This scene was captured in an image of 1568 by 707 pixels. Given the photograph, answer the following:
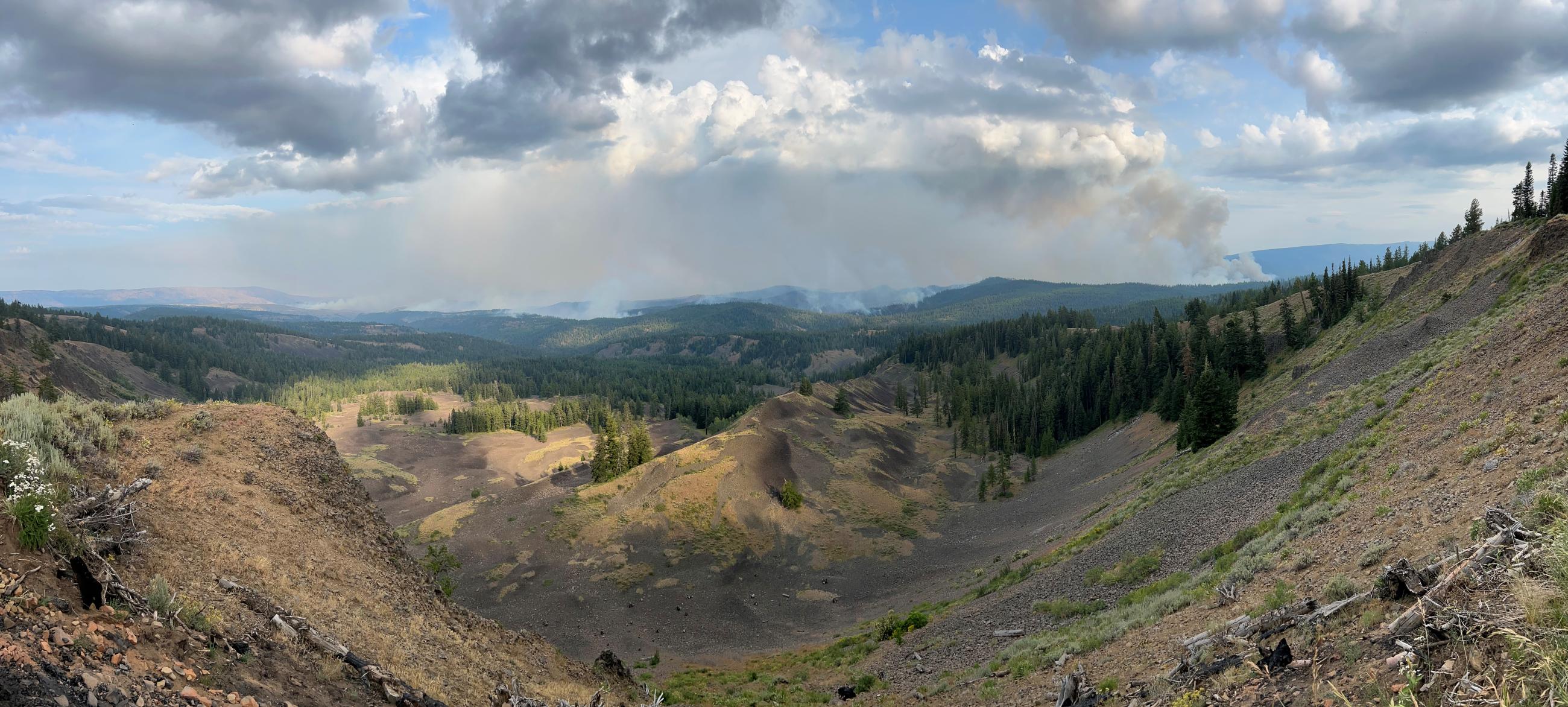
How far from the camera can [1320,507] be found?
21.1m

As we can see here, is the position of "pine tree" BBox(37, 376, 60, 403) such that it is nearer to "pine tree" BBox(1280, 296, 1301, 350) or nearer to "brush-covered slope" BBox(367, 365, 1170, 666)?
"brush-covered slope" BBox(367, 365, 1170, 666)

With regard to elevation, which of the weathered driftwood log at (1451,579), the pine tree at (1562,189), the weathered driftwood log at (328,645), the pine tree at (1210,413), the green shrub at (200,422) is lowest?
the pine tree at (1210,413)

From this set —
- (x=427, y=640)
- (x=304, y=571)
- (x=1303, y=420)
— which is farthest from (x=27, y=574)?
(x=1303, y=420)

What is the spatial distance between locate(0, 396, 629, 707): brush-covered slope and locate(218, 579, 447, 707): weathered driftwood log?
157 mm

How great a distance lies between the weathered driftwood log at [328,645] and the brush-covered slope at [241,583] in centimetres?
16

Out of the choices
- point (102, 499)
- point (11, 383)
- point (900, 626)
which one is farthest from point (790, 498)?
point (11, 383)

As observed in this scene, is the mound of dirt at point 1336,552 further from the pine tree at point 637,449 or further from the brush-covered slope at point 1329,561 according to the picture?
the pine tree at point 637,449

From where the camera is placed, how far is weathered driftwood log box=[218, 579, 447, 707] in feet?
41.2

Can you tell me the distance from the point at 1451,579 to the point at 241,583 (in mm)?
21175

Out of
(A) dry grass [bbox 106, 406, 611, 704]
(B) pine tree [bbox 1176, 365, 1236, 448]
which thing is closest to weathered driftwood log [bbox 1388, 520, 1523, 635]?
(A) dry grass [bbox 106, 406, 611, 704]

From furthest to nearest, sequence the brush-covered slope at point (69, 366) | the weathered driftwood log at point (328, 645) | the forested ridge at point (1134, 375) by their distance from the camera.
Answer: the brush-covered slope at point (69, 366)
the forested ridge at point (1134, 375)
the weathered driftwood log at point (328, 645)

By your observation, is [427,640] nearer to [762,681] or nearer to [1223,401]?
[762,681]

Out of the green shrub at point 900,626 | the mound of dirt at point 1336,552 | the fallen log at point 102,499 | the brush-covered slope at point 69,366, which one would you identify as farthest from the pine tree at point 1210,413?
the brush-covered slope at point 69,366

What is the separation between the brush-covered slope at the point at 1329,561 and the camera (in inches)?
310
